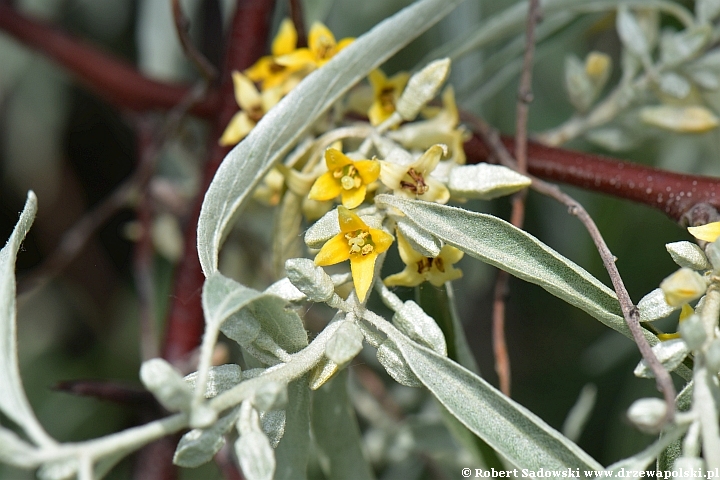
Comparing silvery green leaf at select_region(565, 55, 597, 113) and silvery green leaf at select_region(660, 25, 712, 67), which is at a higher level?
silvery green leaf at select_region(660, 25, 712, 67)

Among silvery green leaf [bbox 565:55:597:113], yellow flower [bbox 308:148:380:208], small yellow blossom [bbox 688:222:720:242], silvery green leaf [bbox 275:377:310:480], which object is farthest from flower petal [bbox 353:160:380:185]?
silvery green leaf [bbox 565:55:597:113]

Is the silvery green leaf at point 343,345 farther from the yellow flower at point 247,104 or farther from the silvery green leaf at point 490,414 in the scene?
the yellow flower at point 247,104

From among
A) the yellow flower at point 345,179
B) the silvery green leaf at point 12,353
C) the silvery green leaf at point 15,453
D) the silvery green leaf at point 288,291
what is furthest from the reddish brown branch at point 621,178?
the silvery green leaf at point 15,453

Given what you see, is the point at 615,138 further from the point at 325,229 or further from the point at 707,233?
the point at 325,229

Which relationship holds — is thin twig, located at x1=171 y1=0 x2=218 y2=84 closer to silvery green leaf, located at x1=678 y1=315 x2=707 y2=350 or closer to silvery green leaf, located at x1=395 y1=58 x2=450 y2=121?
silvery green leaf, located at x1=395 y1=58 x2=450 y2=121

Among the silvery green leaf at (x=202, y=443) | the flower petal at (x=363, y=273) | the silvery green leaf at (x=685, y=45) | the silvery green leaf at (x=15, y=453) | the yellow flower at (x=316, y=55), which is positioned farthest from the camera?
the silvery green leaf at (x=685, y=45)

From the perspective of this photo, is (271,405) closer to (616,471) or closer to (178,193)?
(616,471)
